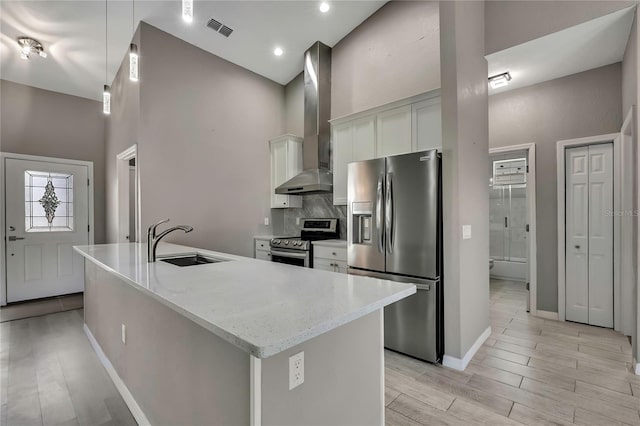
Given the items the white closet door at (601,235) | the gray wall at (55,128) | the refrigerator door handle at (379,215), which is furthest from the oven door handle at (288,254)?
the white closet door at (601,235)

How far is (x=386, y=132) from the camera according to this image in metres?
3.27

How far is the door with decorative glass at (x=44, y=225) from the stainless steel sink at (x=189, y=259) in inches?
138

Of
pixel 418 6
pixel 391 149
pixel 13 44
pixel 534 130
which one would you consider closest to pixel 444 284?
pixel 391 149

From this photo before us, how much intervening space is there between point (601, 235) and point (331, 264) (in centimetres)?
307

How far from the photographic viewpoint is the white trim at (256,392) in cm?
95

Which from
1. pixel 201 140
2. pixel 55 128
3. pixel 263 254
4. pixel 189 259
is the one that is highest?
pixel 55 128

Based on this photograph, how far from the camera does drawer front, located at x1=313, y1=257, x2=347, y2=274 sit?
11.1 feet

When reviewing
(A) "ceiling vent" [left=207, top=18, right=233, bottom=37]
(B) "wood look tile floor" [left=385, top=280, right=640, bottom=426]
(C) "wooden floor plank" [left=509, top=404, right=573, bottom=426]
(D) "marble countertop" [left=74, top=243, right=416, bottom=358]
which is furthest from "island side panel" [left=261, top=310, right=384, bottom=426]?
(A) "ceiling vent" [left=207, top=18, right=233, bottom=37]

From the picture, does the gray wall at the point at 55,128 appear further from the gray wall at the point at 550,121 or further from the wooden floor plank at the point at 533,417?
the gray wall at the point at 550,121

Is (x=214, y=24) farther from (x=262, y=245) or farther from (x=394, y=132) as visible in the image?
(x=262, y=245)

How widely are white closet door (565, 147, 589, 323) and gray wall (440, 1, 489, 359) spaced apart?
1584 mm

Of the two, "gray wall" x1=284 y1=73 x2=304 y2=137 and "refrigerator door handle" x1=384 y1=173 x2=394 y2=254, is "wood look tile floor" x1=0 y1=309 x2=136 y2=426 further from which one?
"gray wall" x1=284 y1=73 x2=304 y2=137

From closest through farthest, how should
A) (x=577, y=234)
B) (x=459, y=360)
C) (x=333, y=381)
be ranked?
1. (x=333, y=381)
2. (x=459, y=360)
3. (x=577, y=234)

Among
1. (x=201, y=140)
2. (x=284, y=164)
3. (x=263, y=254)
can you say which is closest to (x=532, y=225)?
(x=284, y=164)
